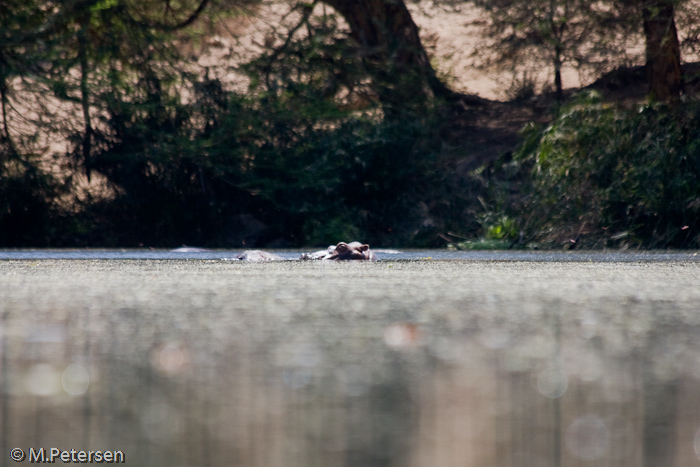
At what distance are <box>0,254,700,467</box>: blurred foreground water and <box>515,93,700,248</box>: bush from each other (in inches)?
164

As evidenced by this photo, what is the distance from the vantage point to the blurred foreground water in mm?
1045

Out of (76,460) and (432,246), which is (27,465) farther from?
(432,246)

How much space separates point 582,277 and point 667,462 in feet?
9.57

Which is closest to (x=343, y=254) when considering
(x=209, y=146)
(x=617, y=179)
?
(x=617, y=179)

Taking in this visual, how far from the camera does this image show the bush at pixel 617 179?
22.5 ft

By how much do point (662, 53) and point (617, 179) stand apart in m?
2.51

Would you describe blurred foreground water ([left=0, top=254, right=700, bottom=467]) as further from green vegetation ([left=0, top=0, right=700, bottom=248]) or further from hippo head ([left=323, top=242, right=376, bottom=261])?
green vegetation ([left=0, top=0, right=700, bottom=248])

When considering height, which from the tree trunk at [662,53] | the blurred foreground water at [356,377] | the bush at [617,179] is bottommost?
the blurred foreground water at [356,377]

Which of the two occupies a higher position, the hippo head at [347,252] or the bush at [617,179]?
the bush at [617,179]

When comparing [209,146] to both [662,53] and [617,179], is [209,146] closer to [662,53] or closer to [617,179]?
[617,179]

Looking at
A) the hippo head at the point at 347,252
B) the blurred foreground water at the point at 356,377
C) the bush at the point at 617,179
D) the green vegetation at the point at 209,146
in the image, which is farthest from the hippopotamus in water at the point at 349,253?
the green vegetation at the point at 209,146

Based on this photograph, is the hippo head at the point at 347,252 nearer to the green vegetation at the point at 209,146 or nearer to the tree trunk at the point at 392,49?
the green vegetation at the point at 209,146

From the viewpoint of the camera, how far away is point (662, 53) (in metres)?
9.00

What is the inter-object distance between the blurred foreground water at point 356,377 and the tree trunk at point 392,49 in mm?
7279
